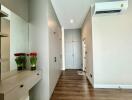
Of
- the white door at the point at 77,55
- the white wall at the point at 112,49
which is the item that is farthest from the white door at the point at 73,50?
the white wall at the point at 112,49

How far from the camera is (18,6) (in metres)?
2.29

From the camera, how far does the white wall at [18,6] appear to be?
1913 millimetres

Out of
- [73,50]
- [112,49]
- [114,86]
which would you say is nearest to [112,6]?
[112,49]

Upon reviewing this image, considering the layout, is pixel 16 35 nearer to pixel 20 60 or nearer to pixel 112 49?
pixel 20 60

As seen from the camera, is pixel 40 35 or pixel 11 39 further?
pixel 40 35

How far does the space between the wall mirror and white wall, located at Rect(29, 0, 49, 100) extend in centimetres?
18

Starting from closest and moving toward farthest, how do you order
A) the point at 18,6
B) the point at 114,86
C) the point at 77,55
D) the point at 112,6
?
1. the point at 18,6
2. the point at 112,6
3. the point at 114,86
4. the point at 77,55

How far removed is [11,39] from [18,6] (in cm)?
73

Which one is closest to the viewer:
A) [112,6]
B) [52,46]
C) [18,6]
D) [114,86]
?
[18,6]

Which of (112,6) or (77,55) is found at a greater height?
(112,6)

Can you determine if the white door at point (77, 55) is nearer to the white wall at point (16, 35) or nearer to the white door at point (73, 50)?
the white door at point (73, 50)

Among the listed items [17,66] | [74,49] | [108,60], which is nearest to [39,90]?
[17,66]

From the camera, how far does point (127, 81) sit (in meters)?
3.60

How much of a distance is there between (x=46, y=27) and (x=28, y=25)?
0.48m
